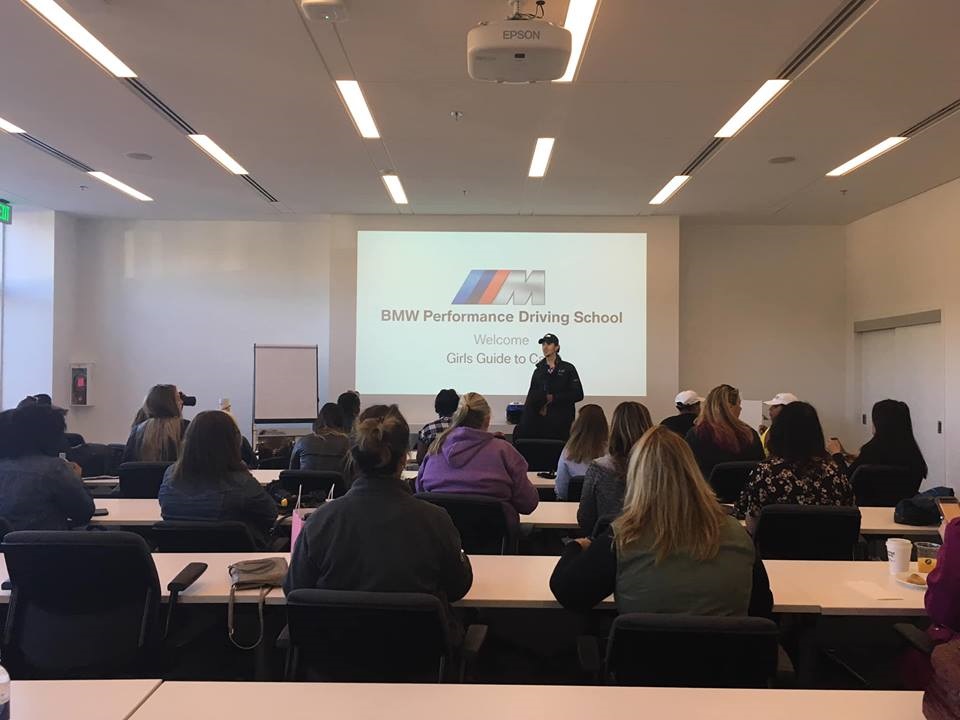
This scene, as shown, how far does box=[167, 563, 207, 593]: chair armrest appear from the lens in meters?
2.28

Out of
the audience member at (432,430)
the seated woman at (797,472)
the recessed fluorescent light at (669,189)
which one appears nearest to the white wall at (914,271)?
the recessed fluorescent light at (669,189)

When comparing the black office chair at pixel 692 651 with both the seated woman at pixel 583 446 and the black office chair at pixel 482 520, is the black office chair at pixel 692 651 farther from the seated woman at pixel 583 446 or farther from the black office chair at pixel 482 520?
the seated woman at pixel 583 446

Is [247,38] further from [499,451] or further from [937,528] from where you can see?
[937,528]

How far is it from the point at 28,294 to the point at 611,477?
8462mm

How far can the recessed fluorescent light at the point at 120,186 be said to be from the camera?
284 inches

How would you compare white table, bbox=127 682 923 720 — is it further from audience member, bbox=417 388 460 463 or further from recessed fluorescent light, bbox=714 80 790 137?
recessed fluorescent light, bbox=714 80 790 137

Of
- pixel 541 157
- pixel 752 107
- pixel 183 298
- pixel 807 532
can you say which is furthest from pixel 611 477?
pixel 183 298

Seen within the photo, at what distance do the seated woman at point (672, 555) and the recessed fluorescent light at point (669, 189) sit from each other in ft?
17.8

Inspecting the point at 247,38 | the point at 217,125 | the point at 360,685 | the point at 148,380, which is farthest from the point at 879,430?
the point at 148,380

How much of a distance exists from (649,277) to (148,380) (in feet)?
21.5

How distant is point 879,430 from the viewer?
15.1 feet

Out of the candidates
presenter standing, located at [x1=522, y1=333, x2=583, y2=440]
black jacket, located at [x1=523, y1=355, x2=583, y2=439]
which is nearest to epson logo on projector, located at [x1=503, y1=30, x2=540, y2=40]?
presenter standing, located at [x1=522, y1=333, x2=583, y2=440]

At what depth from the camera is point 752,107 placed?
5.12m

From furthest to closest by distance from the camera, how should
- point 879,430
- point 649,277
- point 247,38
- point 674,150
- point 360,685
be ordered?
point 649,277
point 674,150
point 879,430
point 247,38
point 360,685
